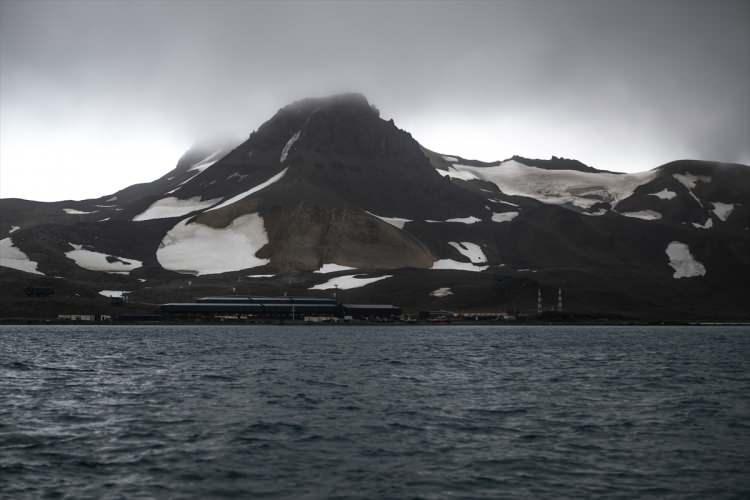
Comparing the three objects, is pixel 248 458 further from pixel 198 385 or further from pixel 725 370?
pixel 725 370

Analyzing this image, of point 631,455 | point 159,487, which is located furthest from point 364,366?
point 159,487

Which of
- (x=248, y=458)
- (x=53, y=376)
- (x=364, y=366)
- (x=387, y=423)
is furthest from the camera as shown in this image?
(x=364, y=366)

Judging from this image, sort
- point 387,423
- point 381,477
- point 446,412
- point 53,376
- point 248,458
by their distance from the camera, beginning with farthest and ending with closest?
point 53,376 → point 446,412 → point 387,423 → point 248,458 → point 381,477

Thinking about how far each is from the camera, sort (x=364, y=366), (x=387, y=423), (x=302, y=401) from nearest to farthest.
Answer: (x=387, y=423)
(x=302, y=401)
(x=364, y=366)

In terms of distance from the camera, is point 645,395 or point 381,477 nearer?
point 381,477

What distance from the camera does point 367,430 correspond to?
4600 cm

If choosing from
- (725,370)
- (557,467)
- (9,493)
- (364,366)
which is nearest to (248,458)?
(9,493)

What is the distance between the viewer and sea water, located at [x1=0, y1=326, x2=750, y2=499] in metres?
34.2

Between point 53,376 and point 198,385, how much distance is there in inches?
590

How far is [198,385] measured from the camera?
66.1m

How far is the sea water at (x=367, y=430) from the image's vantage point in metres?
34.2

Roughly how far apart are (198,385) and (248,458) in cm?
2853

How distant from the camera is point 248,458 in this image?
38.5 m

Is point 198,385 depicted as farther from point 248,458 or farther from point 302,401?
point 248,458
